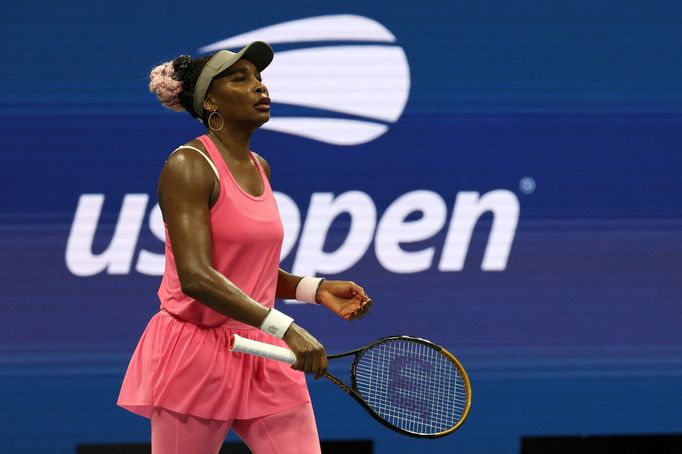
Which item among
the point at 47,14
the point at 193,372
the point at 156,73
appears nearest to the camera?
the point at 193,372

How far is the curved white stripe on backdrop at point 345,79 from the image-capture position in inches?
168

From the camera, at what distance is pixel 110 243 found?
4207 mm

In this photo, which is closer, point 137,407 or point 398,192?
point 137,407

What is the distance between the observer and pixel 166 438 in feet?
8.60

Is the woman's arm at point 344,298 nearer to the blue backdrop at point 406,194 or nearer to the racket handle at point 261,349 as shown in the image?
the racket handle at point 261,349

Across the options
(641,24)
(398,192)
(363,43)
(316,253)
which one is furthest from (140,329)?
(641,24)

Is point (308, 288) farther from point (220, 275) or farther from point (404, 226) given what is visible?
point (404, 226)

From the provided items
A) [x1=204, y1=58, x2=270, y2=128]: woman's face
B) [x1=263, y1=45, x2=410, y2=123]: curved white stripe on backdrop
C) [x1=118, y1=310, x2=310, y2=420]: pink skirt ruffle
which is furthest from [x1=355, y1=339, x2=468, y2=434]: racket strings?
[x1=263, y1=45, x2=410, y2=123]: curved white stripe on backdrop

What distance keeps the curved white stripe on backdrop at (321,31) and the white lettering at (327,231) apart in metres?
0.62

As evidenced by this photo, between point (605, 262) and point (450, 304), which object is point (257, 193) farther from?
point (605, 262)

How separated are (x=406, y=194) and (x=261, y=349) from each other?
6.26 feet

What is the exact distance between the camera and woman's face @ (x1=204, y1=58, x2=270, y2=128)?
8.84 feet

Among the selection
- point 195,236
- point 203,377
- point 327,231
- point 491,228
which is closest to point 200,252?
point 195,236

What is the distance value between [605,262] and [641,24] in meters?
0.98
